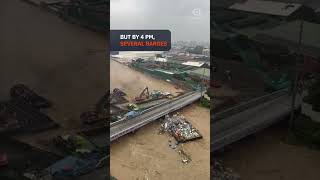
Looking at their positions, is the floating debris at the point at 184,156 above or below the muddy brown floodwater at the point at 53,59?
below

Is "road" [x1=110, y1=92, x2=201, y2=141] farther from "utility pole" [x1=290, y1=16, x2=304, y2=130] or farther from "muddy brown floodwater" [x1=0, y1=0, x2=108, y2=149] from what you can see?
"utility pole" [x1=290, y1=16, x2=304, y2=130]

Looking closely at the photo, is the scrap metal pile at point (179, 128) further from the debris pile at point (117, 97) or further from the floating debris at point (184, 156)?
the debris pile at point (117, 97)

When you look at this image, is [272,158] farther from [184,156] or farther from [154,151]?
[154,151]

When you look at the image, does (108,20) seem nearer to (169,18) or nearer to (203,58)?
(169,18)

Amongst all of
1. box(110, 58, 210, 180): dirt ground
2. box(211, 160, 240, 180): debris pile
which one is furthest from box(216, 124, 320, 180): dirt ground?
box(110, 58, 210, 180): dirt ground

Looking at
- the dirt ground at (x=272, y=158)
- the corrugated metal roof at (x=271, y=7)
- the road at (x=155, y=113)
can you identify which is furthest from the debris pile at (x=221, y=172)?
the corrugated metal roof at (x=271, y=7)
